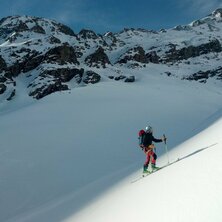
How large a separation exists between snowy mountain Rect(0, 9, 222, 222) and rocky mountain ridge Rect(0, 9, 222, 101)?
15.3 inches

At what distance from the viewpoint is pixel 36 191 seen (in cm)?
1538

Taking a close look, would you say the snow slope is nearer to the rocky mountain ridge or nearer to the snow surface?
the snow surface

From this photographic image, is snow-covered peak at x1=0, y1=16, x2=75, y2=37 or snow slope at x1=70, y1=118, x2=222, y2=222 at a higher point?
snow-covered peak at x1=0, y1=16, x2=75, y2=37

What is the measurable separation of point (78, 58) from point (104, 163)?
2791 inches

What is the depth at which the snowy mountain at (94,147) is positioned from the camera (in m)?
8.88

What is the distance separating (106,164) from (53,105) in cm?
2177

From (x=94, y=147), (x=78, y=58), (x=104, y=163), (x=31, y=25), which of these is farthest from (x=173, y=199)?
A: (x=31, y=25)

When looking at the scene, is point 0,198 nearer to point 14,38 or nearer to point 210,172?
point 210,172

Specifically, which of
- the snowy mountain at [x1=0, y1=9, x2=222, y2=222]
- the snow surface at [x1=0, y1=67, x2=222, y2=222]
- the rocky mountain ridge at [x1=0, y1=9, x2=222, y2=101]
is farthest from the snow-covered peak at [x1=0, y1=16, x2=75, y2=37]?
the snow surface at [x1=0, y1=67, x2=222, y2=222]

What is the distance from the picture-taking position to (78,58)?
88438 mm

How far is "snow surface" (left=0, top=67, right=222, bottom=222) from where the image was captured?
27.6 feet

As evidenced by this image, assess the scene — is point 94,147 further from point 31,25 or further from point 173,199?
point 31,25

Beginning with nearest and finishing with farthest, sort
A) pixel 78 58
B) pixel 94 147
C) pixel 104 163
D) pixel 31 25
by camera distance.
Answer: pixel 104 163, pixel 94 147, pixel 78 58, pixel 31 25

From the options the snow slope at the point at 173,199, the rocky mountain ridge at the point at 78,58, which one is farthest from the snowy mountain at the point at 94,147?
the rocky mountain ridge at the point at 78,58
